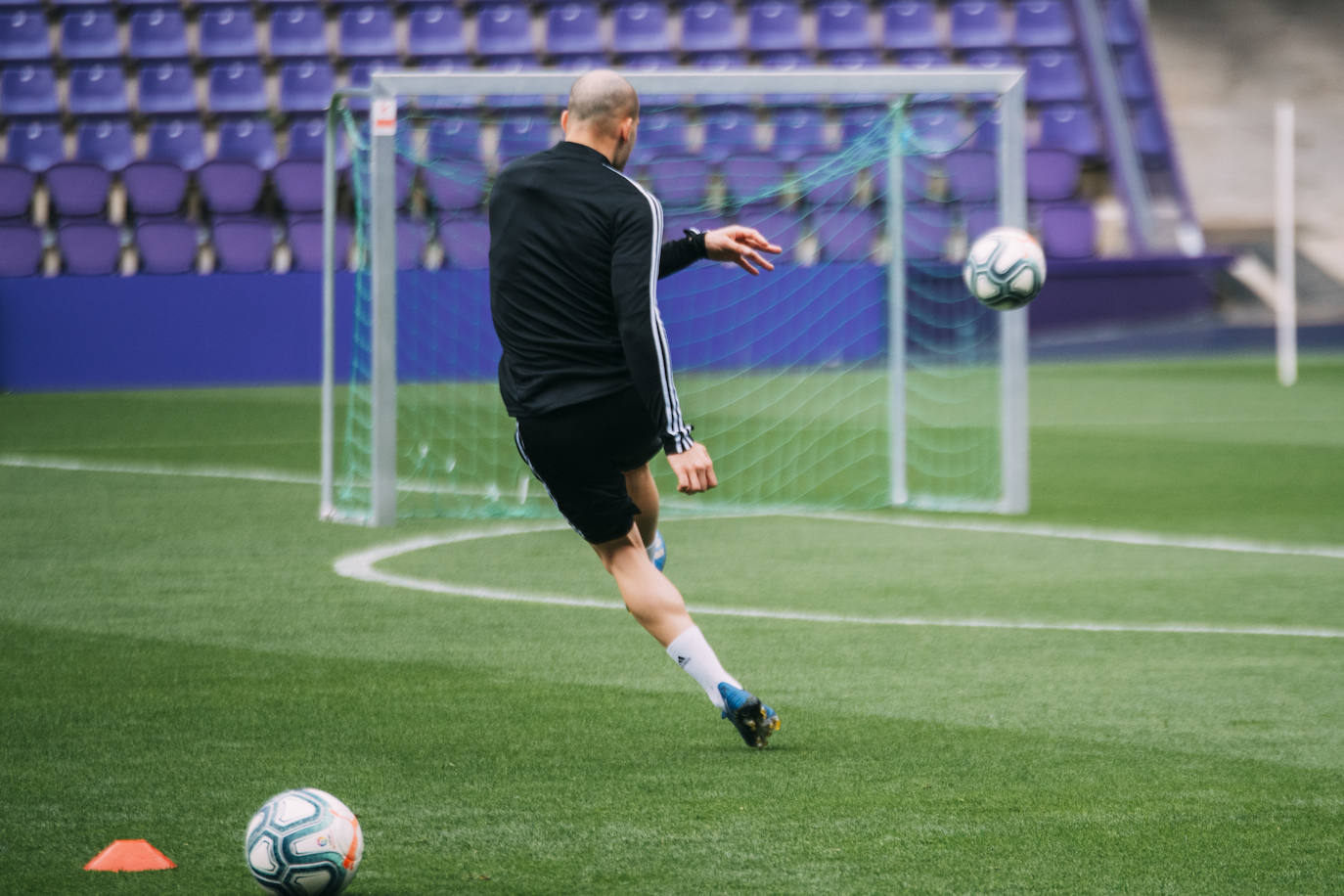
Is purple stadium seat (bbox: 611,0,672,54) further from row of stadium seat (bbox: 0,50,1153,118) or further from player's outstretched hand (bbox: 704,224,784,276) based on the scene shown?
player's outstretched hand (bbox: 704,224,784,276)

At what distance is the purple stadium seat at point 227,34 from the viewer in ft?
68.4

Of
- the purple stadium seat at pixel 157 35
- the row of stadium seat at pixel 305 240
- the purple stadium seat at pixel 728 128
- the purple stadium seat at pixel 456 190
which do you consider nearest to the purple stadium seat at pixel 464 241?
the row of stadium seat at pixel 305 240

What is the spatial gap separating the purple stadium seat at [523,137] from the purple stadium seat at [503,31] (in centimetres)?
185

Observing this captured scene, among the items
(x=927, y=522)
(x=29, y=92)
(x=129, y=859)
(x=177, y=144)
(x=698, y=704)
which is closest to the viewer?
(x=129, y=859)

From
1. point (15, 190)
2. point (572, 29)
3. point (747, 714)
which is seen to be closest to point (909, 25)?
point (572, 29)

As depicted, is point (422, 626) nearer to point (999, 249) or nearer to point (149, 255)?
point (999, 249)

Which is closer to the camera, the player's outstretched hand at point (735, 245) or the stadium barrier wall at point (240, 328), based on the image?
the player's outstretched hand at point (735, 245)

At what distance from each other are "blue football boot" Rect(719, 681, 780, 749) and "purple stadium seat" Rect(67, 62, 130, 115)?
683 inches

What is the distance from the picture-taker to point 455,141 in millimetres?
18609

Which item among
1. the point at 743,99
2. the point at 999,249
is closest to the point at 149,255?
the point at 743,99

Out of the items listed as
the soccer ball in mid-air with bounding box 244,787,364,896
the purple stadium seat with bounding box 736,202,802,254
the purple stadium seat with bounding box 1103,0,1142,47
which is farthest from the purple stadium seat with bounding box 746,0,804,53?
the soccer ball in mid-air with bounding box 244,787,364,896

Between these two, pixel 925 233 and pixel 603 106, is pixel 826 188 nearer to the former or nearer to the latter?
pixel 925 233

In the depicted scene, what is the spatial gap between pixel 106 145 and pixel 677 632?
55.0 ft

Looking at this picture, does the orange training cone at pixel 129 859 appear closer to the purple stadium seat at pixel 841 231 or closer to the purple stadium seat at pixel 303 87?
the purple stadium seat at pixel 841 231
